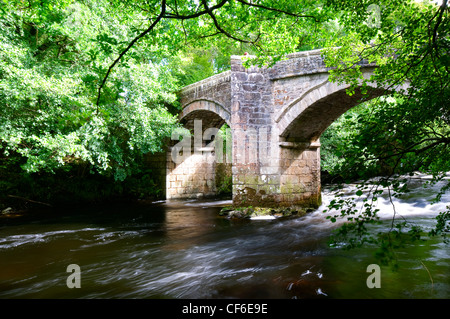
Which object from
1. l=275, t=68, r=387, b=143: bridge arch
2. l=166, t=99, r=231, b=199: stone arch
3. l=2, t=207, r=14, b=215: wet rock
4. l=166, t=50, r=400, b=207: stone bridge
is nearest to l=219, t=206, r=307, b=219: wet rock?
l=166, t=50, r=400, b=207: stone bridge

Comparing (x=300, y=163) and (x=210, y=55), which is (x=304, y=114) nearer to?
(x=300, y=163)

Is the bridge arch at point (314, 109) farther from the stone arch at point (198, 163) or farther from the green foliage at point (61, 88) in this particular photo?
the stone arch at point (198, 163)

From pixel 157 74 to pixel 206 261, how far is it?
192 inches

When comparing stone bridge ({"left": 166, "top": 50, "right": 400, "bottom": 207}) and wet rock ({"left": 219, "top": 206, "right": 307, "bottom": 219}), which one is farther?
wet rock ({"left": 219, "top": 206, "right": 307, "bottom": 219})

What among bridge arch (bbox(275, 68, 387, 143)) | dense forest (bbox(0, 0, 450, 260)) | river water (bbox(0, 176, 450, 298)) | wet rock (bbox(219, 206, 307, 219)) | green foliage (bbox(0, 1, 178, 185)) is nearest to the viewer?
dense forest (bbox(0, 0, 450, 260))

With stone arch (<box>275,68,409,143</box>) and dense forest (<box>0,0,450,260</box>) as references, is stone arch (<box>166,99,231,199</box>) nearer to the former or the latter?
dense forest (<box>0,0,450,260</box>)

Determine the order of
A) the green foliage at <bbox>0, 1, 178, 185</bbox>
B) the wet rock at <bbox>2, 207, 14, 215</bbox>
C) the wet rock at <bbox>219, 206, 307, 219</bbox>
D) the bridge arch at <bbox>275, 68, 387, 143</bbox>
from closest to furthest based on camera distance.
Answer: the green foliage at <bbox>0, 1, 178, 185</bbox> < the bridge arch at <bbox>275, 68, 387, 143</bbox> < the wet rock at <bbox>219, 206, 307, 219</bbox> < the wet rock at <bbox>2, 207, 14, 215</bbox>

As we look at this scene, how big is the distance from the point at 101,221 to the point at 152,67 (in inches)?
153

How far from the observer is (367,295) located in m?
2.75

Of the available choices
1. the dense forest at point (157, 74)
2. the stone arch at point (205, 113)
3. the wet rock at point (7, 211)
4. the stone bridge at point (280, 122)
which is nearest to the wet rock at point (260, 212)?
the stone bridge at point (280, 122)

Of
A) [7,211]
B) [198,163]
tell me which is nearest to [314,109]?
[198,163]

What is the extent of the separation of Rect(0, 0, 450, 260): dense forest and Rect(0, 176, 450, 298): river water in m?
1.06

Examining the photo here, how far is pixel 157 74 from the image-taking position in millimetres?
7207

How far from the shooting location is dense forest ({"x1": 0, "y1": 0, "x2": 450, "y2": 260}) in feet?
6.01
